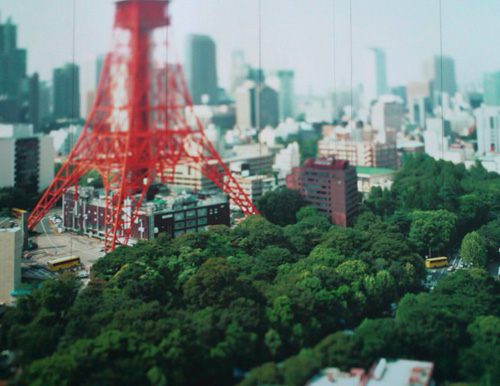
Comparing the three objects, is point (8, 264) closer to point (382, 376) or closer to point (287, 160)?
point (382, 376)

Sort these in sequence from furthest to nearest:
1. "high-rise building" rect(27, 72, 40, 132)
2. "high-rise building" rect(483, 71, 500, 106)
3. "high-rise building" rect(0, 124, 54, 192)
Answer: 1. "high-rise building" rect(483, 71, 500, 106)
2. "high-rise building" rect(27, 72, 40, 132)
3. "high-rise building" rect(0, 124, 54, 192)

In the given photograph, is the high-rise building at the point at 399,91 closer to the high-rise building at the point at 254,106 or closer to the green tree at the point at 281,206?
the high-rise building at the point at 254,106

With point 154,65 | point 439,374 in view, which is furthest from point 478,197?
point 439,374

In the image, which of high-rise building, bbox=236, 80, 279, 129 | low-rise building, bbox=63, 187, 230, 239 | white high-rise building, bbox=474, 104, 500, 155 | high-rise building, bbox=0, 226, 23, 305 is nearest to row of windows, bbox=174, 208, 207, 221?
low-rise building, bbox=63, 187, 230, 239

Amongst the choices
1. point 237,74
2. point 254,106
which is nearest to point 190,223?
point 254,106

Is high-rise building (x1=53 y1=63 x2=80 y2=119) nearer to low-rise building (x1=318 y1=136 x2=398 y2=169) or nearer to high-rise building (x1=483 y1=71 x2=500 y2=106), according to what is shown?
low-rise building (x1=318 y1=136 x2=398 y2=169)

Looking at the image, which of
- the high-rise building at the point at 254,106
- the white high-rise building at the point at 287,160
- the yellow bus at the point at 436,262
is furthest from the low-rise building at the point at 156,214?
the high-rise building at the point at 254,106

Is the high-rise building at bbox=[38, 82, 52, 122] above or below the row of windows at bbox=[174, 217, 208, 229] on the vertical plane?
above
